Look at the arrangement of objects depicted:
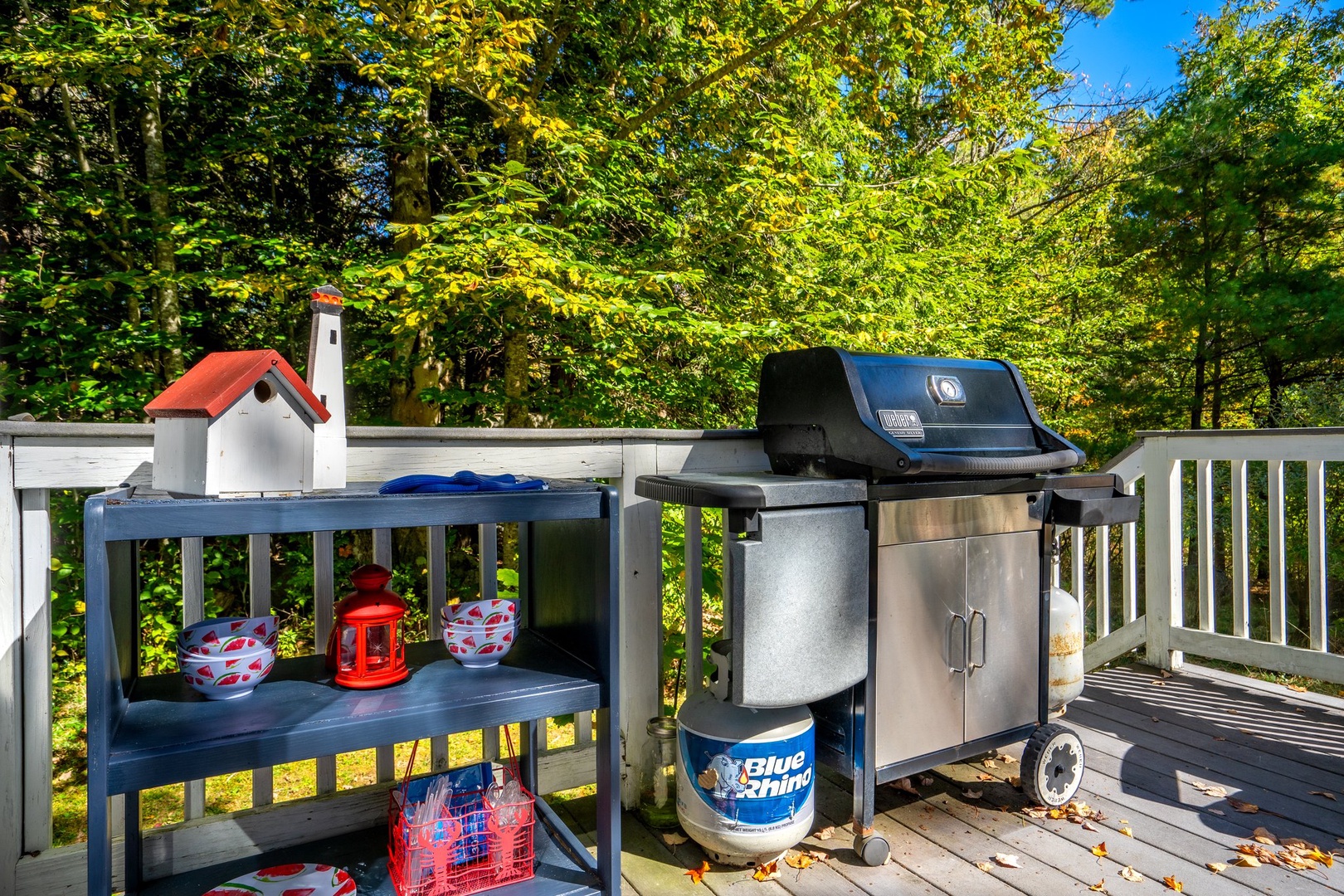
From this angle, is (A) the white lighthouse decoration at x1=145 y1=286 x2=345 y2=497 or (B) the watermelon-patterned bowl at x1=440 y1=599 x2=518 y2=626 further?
(B) the watermelon-patterned bowl at x1=440 y1=599 x2=518 y2=626

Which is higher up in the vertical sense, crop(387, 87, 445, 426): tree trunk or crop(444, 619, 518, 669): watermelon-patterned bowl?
crop(387, 87, 445, 426): tree trunk

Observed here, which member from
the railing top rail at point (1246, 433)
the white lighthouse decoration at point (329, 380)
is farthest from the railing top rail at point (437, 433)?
the railing top rail at point (1246, 433)

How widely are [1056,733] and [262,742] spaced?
77.0 inches

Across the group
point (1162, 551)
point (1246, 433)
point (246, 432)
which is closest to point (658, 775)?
point (246, 432)

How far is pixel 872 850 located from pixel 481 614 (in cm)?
111

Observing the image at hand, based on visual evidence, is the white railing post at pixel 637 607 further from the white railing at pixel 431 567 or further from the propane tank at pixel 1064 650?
the propane tank at pixel 1064 650

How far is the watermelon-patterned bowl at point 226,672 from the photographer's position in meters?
1.32

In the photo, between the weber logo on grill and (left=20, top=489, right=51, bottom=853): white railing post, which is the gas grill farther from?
(left=20, top=489, right=51, bottom=853): white railing post

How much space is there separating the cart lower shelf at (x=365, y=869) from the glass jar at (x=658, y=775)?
359 millimetres

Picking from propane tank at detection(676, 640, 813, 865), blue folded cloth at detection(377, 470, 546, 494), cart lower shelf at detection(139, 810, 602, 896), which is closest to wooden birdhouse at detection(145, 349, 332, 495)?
blue folded cloth at detection(377, 470, 546, 494)

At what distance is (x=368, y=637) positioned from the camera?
1.47m

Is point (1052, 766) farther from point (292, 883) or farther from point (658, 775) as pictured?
point (292, 883)

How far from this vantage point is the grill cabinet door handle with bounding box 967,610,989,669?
1920mm

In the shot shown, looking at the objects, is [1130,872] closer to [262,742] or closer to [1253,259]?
[262,742]
